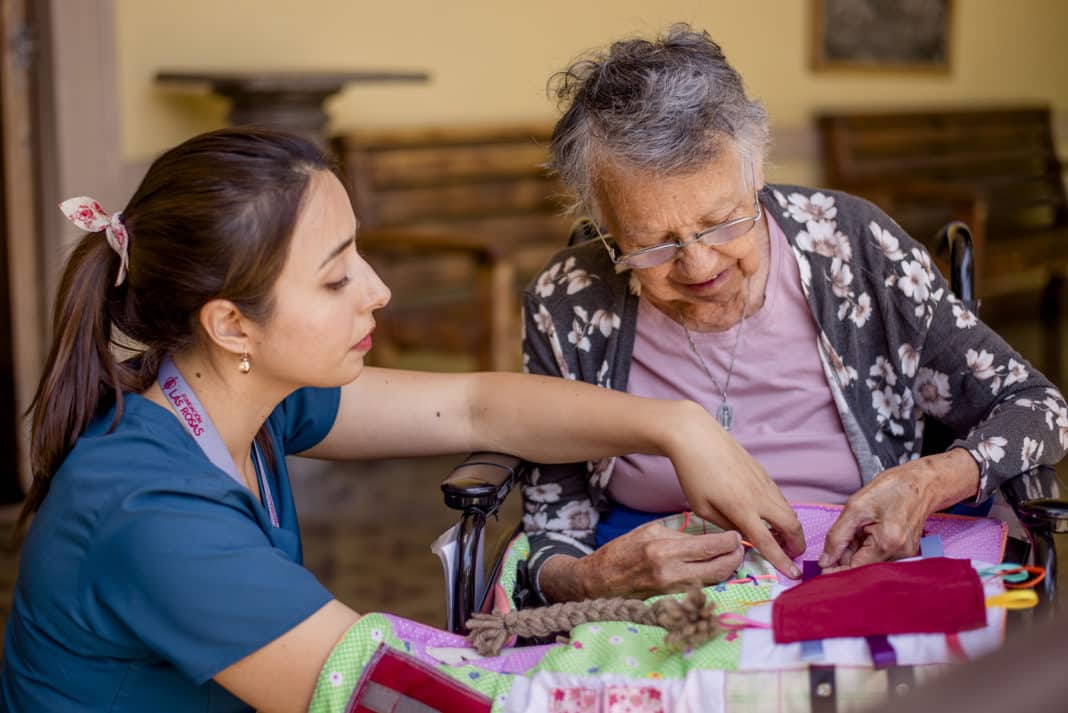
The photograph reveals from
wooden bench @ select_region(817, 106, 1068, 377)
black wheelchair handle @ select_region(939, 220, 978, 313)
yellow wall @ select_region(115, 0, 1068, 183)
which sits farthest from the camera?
wooden bench @ select_region(817, 106, 1068, 377)

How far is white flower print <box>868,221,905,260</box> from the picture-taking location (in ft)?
6.63

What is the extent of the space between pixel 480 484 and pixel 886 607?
2.25 feet

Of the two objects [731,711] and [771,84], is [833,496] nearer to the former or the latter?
[731,711]

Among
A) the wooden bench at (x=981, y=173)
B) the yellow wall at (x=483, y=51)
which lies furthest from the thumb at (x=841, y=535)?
the wooden bench at (x=981, y=173)

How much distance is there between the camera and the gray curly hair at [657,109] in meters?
1.82

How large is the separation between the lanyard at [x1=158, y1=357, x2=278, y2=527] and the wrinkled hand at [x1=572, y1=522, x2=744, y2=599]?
552mm

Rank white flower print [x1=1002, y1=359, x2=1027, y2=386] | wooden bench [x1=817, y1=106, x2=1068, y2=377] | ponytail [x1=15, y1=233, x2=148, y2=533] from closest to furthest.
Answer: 1. ponytail [x1=15, y1=233, x2=148, y2=533]
2. white flower print [x1=1002, y1=359, x2=1027, y2=386]
3. wooden bench [x1=817, y1=106, x2=1068, y2=377]

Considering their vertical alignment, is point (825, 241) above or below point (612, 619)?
above

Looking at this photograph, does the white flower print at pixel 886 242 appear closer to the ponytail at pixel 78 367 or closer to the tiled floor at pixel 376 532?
the ponytail at pixel 78 367

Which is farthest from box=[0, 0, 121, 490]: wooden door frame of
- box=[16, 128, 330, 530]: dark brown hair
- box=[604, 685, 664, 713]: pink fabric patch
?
box=[604, 685, 664, 713]: pink fabric patch

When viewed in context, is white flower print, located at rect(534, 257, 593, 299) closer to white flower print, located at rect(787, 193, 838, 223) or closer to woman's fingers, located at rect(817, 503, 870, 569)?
white flower print, located at rect(787, 193, 838, 223)

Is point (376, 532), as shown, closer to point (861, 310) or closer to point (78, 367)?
point (861, 310)

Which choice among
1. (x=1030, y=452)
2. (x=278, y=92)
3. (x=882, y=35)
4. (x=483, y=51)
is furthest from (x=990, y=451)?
(x=882, y=35)

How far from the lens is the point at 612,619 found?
1483mm
